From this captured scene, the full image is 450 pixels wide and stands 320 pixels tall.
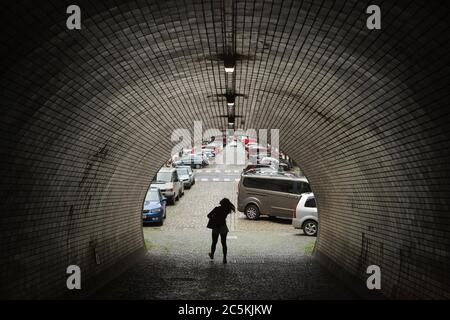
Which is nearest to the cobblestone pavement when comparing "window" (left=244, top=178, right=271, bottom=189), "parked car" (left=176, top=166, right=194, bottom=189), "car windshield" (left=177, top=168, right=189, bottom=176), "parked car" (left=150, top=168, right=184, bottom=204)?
"window" (left=244, top=178, right=271, bottom=189)

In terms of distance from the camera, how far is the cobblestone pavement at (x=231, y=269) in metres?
10.6

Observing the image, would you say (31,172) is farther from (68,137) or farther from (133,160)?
(133,160)

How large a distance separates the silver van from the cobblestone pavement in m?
0.98

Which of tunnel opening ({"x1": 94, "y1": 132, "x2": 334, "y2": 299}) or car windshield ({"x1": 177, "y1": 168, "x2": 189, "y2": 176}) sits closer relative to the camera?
tunnel opening ({"x1": 94, "y1": 132, "x2": 334, "y2": 299})

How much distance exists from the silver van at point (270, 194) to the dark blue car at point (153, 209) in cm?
423

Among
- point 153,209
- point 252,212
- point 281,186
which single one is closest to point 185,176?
point 252,212

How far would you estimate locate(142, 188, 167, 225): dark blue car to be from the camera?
2403 cm

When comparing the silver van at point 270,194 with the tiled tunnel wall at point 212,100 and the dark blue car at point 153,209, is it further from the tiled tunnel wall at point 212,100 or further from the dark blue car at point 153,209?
the tiled tunnel wall at point 212,100

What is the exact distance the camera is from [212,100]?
40.9ft

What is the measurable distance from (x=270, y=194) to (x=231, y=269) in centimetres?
1292

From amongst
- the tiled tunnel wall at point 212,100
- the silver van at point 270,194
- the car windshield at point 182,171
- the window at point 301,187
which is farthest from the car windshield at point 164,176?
the tiled tunnel wall at point 212,100

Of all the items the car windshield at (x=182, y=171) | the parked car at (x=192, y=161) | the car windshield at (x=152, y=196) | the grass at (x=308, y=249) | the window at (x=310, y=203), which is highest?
the parked car at (x=192, y=161)

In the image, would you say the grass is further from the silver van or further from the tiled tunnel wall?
the silver van

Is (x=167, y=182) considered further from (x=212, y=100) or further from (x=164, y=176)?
(x=212, y=100)
